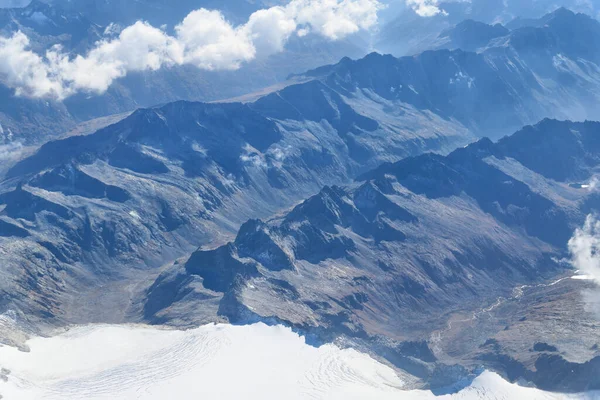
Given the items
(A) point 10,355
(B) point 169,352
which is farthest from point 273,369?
(A) point 10,355

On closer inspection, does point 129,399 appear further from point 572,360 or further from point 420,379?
point 572,360

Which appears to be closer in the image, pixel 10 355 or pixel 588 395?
pixel 588 395

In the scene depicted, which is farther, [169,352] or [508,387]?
[169,352]

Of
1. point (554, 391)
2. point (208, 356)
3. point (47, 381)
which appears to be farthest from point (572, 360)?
point (47, 381)

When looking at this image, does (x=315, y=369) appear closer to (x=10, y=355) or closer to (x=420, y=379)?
(x=420, y=379)

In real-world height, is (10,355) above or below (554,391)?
above

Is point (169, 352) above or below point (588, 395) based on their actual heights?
above
